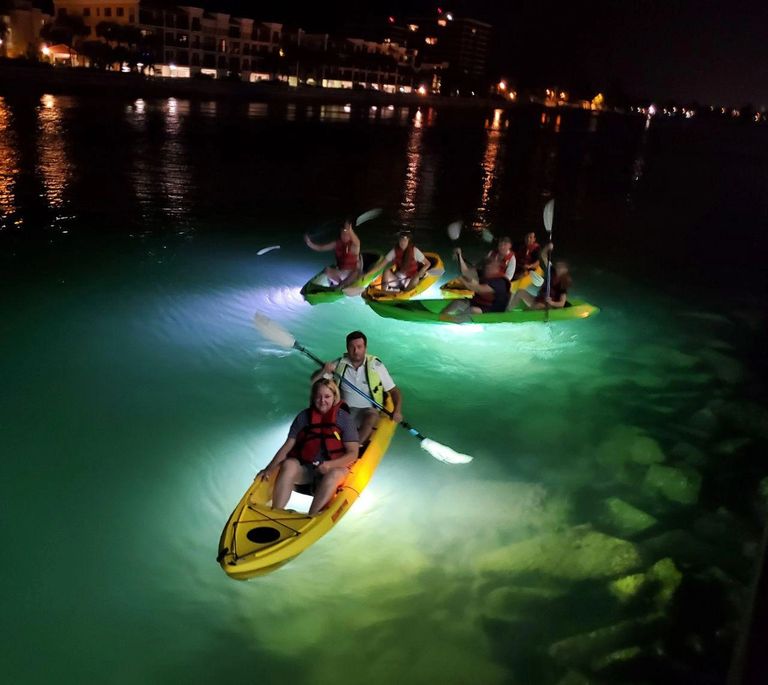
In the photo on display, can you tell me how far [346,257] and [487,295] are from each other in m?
2.79

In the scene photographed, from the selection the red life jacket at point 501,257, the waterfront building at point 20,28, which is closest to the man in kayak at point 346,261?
the red life jacket at point 501,257

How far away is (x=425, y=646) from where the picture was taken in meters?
5.12

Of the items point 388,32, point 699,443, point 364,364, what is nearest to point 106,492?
point 364,364

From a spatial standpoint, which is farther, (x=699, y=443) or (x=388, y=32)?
(x=388, y=32)

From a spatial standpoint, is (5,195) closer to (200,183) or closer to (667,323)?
(200,183)

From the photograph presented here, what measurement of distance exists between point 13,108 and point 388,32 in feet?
468

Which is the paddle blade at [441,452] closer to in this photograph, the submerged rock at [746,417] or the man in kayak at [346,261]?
the submerged rock at [746,417]

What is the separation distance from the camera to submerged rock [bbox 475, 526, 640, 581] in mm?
5902

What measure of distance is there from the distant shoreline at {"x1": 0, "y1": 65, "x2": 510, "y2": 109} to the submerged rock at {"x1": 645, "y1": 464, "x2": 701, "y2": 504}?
2052 inches

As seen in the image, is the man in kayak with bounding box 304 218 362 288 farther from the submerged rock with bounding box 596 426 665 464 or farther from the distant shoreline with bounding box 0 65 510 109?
the distant shoreline with bounding box 0 65 510 109

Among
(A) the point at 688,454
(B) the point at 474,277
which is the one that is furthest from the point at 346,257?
(A) the point at 688,454

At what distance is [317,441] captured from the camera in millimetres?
5586

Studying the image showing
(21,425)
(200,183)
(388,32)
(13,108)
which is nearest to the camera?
(21,425)

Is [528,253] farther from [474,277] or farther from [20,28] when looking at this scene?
[20,28]
